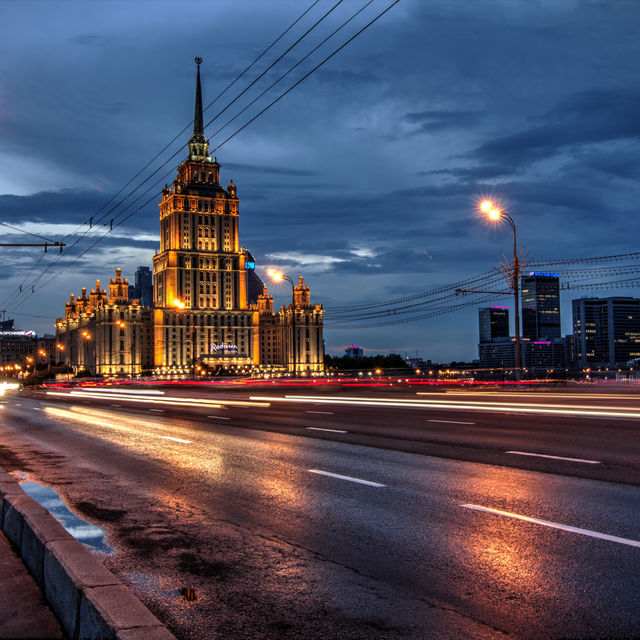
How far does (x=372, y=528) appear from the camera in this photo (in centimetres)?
670

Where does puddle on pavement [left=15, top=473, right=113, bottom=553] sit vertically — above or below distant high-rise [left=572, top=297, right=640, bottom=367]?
below

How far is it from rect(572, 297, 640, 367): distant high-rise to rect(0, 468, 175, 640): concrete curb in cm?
12310

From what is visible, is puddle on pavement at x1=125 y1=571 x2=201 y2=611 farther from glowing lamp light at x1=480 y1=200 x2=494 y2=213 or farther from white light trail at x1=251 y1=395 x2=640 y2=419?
glowing lamp light at x1=480 y1=200 x2=494 y2=213

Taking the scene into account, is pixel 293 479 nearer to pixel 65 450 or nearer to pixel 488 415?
pixel 65 450

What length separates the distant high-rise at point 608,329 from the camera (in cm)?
12175

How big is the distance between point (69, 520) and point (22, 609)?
2.96 meters

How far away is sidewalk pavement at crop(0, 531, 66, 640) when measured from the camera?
171 inches

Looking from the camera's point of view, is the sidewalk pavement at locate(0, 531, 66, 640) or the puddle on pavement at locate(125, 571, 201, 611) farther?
the puddle on pavement at locate(125, 571, 201, 611)

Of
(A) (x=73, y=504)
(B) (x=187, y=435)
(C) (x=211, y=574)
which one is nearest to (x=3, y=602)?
(C) (x=211, y=574)

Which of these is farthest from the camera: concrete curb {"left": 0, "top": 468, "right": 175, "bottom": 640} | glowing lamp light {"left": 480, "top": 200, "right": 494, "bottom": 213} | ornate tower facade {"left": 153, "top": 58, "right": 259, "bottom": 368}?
ornate tower facade {"left": 153, "top": 58, "right": 259, "bottom": 368}

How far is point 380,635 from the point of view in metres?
4.11

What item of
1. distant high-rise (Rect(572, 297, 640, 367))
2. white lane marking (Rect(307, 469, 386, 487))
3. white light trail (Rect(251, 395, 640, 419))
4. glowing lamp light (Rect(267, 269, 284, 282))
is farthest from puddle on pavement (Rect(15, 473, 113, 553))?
distant high-rise (Rect(572, 297, 640, 367))

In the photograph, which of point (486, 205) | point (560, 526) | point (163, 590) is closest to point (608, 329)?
point (486, 205)

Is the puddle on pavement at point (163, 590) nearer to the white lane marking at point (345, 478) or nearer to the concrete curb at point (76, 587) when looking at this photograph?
the concrete curb at point (76, 587)
